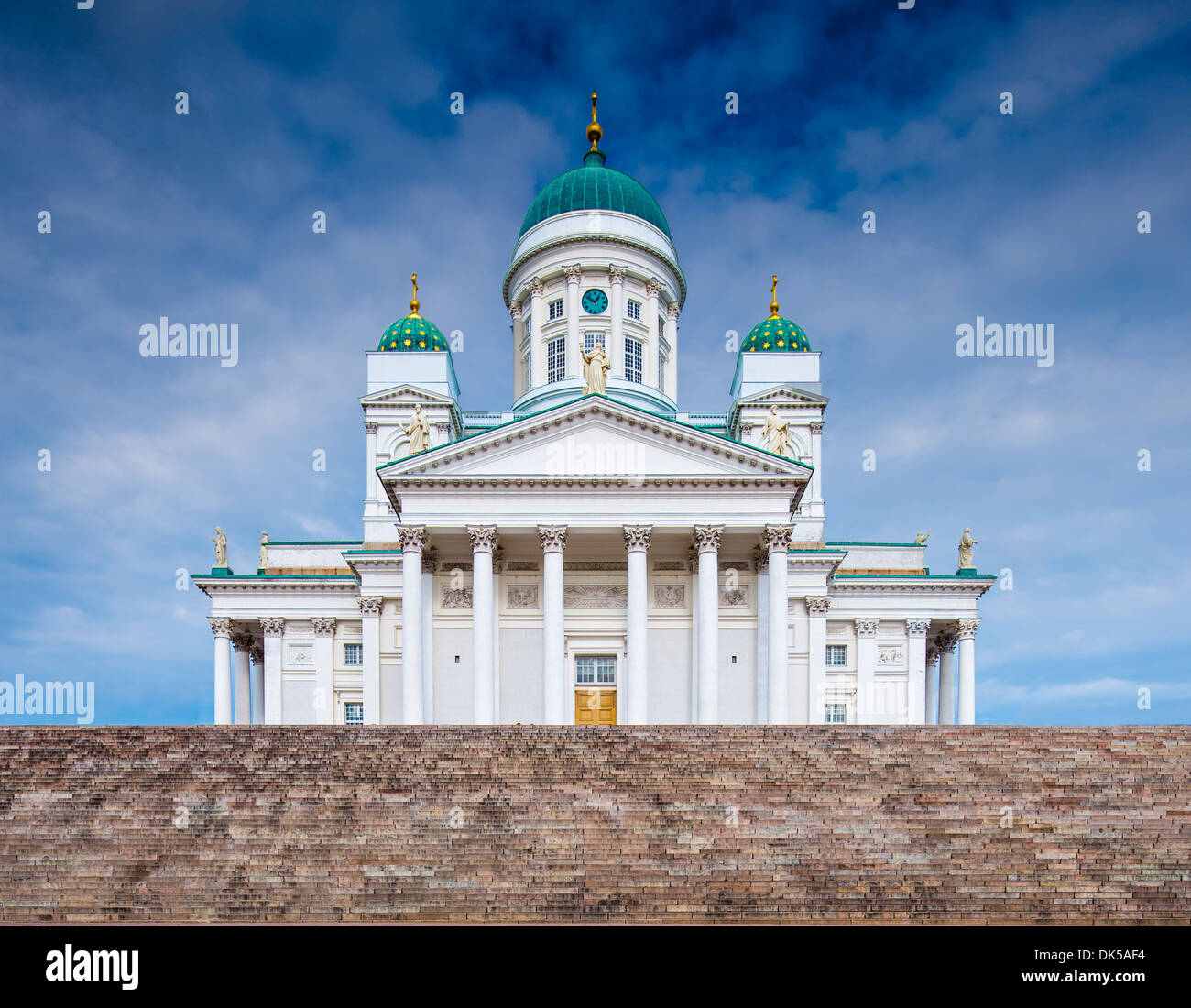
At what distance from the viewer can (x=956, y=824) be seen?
52.7 feet

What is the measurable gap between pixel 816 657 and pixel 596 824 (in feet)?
75.3

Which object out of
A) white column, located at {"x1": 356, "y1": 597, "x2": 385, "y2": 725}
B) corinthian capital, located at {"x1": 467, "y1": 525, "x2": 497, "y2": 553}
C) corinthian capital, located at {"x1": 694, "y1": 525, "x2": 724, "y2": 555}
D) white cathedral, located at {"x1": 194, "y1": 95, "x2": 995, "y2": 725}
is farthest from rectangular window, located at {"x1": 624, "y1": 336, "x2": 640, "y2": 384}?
corinthian capital, located at {"x1": 467, "y1": 525, "x2": 497, "y2": 553}

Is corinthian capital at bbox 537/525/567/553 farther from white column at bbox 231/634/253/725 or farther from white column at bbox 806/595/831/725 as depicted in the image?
white column at bbox 231/634/253/725

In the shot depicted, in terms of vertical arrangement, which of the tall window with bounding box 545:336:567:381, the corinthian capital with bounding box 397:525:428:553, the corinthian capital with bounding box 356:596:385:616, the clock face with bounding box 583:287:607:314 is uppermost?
the clock face with bounding box 583:287:607:314

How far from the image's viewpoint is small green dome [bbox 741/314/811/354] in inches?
1777

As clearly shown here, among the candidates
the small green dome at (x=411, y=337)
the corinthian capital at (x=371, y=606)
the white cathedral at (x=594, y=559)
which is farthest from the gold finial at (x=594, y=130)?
the corinthian capital at (x=371, y=606)

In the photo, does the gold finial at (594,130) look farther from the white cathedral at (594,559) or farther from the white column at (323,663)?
the white column at (323,663)

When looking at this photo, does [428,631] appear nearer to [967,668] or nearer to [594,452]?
[594,452]

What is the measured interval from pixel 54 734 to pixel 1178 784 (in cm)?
2139

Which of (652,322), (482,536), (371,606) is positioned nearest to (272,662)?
(371,606)

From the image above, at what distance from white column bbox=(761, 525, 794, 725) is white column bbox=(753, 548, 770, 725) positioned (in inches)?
13.9

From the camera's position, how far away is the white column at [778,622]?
2881 cm
